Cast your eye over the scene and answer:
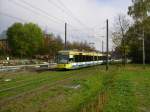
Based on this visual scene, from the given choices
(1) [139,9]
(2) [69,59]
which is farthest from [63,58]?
(1) [139,9]

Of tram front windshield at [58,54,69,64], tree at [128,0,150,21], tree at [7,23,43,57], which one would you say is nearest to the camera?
tram front windshield at [58,54,69,64]

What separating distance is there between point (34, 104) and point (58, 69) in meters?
30.6

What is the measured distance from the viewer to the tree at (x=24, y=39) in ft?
318

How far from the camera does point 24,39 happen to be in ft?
326

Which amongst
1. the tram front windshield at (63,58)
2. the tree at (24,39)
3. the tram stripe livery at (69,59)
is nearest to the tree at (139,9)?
the tram stripe livery at (69,59)

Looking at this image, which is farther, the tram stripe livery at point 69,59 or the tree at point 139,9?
the tree at point 139,9

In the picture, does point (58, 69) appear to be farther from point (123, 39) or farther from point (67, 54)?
point (123, 39)

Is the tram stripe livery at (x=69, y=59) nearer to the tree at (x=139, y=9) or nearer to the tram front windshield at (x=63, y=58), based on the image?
the tram front windshield at (x=63, y=58)

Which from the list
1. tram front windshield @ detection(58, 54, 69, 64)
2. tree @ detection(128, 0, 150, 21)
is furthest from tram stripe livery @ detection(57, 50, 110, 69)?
tree @ detection(128, 0, 150, 21)

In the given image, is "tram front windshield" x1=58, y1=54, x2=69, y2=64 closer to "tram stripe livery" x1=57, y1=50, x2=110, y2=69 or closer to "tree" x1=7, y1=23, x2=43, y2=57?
"tram stripe livery" x1=57, y1=50, x2=110, y2=69

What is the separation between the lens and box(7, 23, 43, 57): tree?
96900 mm

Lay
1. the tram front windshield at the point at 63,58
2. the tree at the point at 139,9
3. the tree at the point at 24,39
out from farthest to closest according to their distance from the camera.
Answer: the tree at the point at 24,39, the tree at the point at 139,9, the tram front windshield at the point at 63,58

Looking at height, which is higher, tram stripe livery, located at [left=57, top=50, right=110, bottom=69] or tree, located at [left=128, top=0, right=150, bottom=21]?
tree, located at [left=128, top=0, right=150, bottom=21]

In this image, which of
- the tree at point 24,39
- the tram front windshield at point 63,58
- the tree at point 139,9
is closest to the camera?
the tram front windshield at point 63,58
